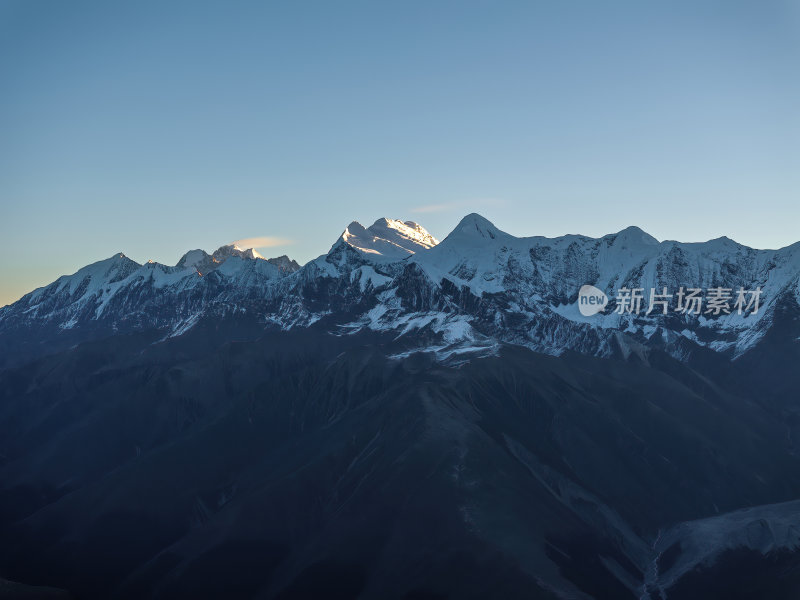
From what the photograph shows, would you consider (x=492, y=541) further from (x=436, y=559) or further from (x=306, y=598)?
(x=306, y=598)

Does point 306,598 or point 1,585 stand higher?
point 1,585

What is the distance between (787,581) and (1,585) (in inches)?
6716

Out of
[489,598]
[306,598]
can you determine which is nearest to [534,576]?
[489,598]

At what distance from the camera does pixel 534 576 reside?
179 m

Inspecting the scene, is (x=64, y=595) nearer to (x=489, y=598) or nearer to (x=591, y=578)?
(x=489, y=598)

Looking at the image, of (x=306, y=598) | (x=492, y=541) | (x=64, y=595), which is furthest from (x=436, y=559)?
(x=64, y=595)

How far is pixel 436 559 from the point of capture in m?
193

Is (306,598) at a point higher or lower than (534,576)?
lower

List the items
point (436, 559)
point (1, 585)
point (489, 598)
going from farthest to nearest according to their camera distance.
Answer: point (436, 559) → point (489, 598) → point (1, 585)

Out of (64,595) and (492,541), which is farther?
(492,541)

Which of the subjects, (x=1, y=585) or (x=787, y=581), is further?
(x=787, y=581)

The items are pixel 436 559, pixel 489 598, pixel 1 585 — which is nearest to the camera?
pixel 1 585

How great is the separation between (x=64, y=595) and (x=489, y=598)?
275 feet

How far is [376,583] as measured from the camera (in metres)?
194
